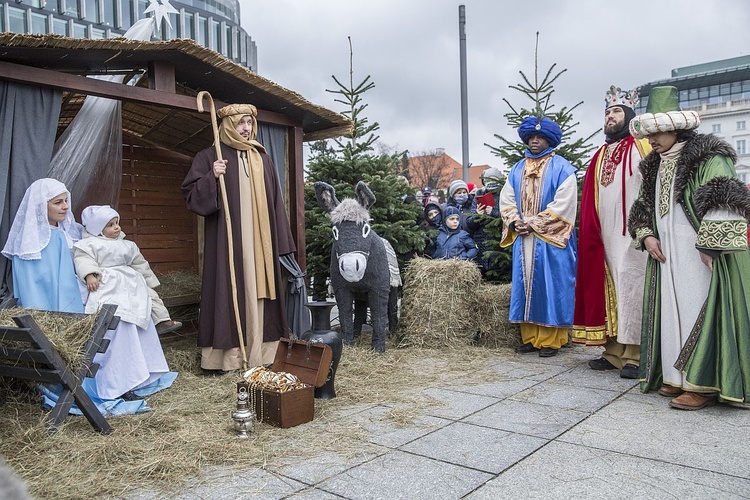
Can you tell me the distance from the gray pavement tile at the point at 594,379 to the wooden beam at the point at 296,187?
2735mm

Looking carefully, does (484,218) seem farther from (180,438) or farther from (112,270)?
(180,438)

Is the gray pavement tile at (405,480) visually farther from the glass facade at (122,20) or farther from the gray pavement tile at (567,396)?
the glass facade at (122,20)

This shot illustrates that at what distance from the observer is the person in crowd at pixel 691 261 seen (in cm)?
406

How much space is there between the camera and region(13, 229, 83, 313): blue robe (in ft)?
14.3

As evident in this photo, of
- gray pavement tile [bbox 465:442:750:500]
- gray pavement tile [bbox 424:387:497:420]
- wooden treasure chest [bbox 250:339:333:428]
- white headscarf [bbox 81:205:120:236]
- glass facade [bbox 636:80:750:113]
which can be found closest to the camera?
gray pavement tile [bbox 465:442:750:500]

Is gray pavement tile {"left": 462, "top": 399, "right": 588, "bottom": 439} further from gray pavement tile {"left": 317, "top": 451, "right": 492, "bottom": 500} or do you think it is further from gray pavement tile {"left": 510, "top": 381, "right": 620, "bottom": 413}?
gray pavement tile {"left": 317, "top": 451, "right": 492, "bottom": 500}

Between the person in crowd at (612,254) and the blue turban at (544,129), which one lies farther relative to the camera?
the blue turban at (544,129)

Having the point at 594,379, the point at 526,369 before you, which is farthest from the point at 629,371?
the point at 526,369

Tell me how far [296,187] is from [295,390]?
301 centimetres

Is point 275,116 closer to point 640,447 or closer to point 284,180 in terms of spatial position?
point 284,180

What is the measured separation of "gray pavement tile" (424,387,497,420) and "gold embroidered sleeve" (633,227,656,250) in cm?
153

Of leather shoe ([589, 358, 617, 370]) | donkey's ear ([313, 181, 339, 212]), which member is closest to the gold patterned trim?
leather shoe ([589, 358, 617, 370])

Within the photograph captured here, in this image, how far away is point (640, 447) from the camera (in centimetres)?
342

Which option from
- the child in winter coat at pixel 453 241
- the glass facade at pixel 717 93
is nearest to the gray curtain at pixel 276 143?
the child in winter coat at pixel 453 241
